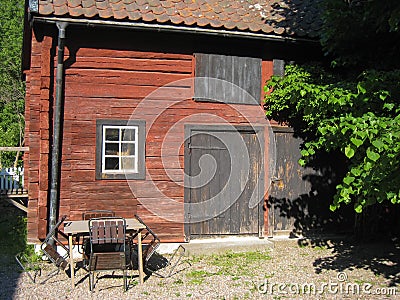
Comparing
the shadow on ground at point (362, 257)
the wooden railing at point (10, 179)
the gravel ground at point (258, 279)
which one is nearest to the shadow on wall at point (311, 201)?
the shadow on ground at point (362, 257)

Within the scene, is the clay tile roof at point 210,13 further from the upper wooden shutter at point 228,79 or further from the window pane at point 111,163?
the window pane at point 111,163

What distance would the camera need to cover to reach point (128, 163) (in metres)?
8.68

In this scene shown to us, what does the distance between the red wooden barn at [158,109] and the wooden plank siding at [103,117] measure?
2 centimetres

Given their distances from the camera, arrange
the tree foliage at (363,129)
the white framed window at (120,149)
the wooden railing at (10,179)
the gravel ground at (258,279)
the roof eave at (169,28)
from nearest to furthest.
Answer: the tree foliage at (363,129) → the gravel ground at (258,279) → the roof eave at (169,28) → the white framed window at (120,149) → the wooden railing at (10,179)

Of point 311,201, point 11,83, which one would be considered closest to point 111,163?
point 311,201

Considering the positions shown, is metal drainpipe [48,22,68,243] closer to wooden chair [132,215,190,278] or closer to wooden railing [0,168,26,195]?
wooden chair [132,215,190,278]

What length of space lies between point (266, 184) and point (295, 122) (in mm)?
1335

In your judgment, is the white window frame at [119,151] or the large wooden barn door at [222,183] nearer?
the white window frame at [119,151]

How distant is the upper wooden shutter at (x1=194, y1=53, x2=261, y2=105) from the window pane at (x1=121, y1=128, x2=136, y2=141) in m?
1.33

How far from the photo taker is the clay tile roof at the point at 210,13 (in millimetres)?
8160

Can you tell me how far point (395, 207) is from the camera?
1007 centimetres

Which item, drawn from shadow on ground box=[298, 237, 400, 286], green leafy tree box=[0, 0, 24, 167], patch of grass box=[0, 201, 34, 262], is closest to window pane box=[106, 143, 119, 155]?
patch of grass box=[0, 201, 34, 262]

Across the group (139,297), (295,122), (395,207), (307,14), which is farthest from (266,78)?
(139,297)

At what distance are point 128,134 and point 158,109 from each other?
2.33ft
